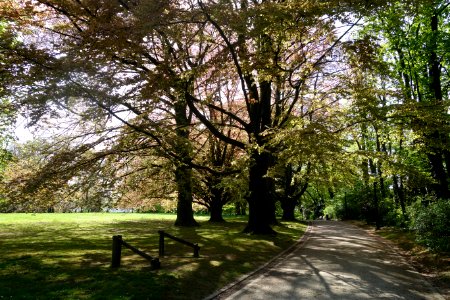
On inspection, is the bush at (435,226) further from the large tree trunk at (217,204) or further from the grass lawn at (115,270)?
the large tree trunk at (217,204)

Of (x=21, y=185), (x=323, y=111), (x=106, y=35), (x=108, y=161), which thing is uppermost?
(x=323, y=111)

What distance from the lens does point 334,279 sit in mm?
9414

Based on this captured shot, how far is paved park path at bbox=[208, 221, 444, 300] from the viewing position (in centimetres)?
800

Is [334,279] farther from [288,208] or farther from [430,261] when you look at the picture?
[288,208]

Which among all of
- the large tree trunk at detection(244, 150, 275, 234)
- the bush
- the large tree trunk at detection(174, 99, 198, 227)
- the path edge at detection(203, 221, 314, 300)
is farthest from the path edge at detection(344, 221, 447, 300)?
the large tree trunk at detection(174, 99, 198, 227)

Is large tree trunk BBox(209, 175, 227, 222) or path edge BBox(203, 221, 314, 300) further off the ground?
large tree trunk BBox(209, 175, 227, 222)

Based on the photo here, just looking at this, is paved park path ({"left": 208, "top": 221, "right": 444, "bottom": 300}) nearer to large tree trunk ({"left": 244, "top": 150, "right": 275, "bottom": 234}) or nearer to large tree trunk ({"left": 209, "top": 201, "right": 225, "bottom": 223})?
large tree trunk ({"left": 244, "top": 150, "right": 275, "bottom": 234})

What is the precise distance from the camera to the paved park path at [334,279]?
8.00 m

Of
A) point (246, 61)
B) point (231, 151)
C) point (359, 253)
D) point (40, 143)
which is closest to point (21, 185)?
point (40, 143)

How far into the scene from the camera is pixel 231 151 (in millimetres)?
28469

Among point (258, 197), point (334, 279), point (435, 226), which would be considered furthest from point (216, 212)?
point (334, 279)

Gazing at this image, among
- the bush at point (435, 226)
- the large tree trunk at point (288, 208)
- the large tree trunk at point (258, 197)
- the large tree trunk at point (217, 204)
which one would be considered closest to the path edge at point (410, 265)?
the bush at point (435, 226)

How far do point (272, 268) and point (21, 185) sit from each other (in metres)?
11.2

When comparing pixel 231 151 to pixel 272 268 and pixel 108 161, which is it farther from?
pixel 272 268
